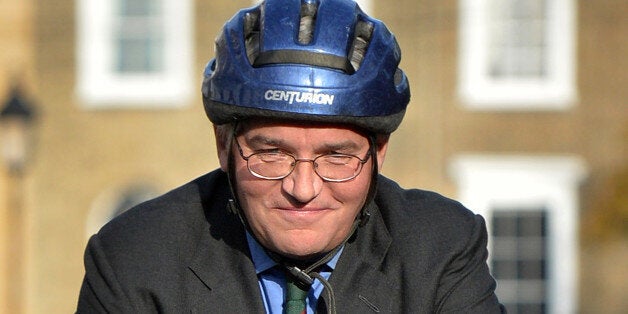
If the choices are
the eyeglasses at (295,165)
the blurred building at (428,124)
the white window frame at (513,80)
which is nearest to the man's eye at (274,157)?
the eyeglasses at (295,165)

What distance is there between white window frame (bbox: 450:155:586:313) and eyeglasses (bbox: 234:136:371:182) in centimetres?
1724

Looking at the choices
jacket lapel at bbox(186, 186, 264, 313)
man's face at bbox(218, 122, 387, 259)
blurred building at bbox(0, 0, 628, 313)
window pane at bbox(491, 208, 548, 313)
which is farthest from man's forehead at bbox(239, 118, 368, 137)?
window pane at bbox(491, 208, 548, 313)

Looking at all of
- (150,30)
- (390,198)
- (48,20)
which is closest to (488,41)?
(150,30)

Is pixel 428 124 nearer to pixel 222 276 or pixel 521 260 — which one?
pixel 521 260

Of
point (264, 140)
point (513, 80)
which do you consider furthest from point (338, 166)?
point (513, 80)

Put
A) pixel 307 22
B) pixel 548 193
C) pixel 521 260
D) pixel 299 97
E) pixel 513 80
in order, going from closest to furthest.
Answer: pixel 299 97, pixel 307 22, pixel 513 80, pixel 521 260, pixel 548 193

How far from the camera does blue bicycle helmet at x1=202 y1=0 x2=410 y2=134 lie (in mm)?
3574

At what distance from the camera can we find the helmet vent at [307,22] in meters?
3.64

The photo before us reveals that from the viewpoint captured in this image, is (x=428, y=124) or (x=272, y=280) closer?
(x=272, y=280)

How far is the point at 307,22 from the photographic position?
145 inches

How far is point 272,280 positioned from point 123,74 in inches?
685

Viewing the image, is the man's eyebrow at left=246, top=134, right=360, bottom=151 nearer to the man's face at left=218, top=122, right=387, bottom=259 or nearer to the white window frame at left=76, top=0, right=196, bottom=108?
the man's face at left=218, top=122, right=387, bottom=259

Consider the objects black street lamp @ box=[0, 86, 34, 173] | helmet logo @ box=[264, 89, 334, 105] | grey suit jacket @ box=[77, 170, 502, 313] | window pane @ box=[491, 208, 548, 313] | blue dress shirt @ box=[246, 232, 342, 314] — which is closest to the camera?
helmet logo @ box=[264, 89, 334, 105]

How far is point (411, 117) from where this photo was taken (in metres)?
20.8
